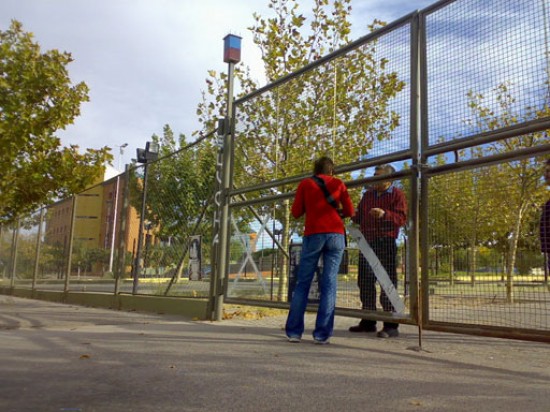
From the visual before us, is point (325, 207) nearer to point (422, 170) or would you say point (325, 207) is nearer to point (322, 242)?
point (322, 242)

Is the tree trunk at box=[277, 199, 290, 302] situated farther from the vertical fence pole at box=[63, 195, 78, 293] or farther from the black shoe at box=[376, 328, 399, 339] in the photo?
the vertical fence pole at box=[63, 195, 78, 293]

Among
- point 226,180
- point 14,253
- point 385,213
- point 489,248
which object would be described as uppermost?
point 226,180

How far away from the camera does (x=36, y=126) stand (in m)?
11.5

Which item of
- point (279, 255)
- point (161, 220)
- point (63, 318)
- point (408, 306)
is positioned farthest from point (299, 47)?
point (408, 306)

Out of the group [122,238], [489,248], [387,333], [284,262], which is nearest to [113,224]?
[122,238]

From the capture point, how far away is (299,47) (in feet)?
37.4

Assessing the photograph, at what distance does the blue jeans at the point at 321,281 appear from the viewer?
14.8 ft

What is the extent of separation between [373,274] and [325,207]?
82cm

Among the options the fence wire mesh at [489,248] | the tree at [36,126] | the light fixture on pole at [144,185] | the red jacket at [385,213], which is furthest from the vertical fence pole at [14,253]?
the fence wire mesh at [489,248]

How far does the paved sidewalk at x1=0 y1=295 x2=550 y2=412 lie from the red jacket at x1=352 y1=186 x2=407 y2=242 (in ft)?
3.48

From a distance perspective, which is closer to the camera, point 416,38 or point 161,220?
point 416,38

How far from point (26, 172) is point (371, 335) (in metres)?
9.88

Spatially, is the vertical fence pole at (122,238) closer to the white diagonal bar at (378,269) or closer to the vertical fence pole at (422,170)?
the white diagonal bar at (378,269)

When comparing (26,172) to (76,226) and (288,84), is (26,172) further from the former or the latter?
(288,84)
